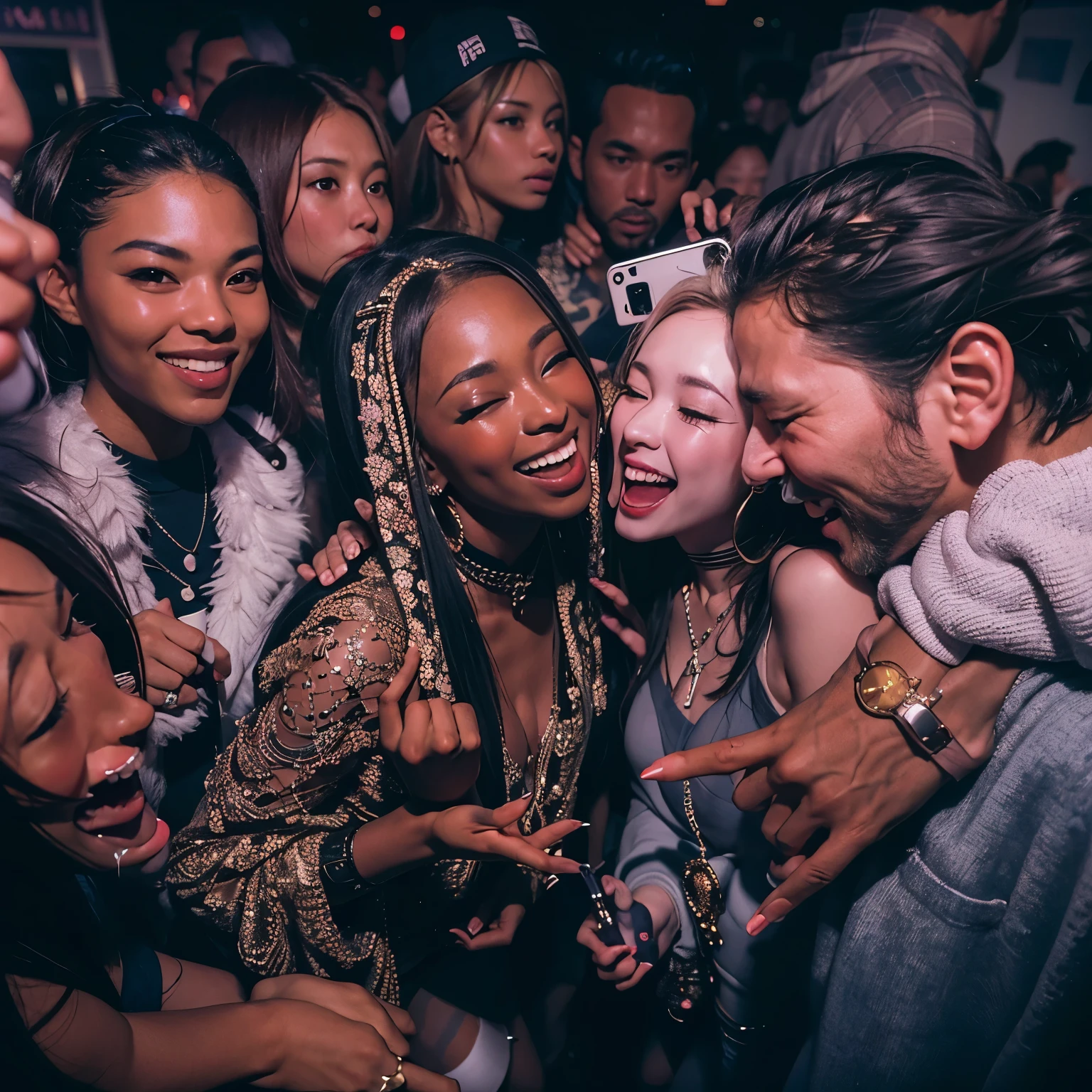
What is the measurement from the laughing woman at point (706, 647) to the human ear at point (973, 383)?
0.29m

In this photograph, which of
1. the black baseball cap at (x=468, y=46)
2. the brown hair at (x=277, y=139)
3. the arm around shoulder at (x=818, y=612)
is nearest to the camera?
the arm around shoulder at (x=818, y=612)

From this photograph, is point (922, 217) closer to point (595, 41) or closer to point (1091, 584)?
point (1091, 584)

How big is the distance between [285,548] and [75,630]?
A: 1.75 ft

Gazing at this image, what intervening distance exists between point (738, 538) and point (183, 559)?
3.20ft

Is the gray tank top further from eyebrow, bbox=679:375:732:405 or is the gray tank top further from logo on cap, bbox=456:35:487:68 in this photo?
logo on cap, bbox=456:35:487:68

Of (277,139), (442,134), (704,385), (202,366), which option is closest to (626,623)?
(704,385)

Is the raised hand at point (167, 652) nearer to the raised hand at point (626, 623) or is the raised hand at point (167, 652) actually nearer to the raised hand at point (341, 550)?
the raised hand at point (341, 550)

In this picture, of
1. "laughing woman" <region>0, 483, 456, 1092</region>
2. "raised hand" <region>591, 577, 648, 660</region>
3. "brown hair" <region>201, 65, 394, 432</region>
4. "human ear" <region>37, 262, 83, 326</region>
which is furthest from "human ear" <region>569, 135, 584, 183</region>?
"laughing woman" <region>0, 483, 456, 1092</region>

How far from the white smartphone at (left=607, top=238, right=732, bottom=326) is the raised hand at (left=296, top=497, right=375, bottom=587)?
60 cm

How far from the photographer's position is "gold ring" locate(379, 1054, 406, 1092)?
112cm

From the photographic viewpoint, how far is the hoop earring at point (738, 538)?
4.14 ft

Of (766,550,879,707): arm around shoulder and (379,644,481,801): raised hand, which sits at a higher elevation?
(766,550,879,707): arm around shoulder

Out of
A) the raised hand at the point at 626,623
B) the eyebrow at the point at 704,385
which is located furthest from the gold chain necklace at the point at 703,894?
the eyebrow at the point at 704,385

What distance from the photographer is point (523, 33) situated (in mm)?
1764
